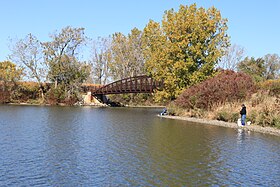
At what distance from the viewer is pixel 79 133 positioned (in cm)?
2472

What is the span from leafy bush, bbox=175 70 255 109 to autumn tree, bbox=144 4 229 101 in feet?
14.8

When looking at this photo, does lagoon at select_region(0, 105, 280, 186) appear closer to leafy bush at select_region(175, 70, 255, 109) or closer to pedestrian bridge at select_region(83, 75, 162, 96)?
leafy bush at select_region(175, 70, 255, 109)

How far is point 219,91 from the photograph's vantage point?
37.3 m

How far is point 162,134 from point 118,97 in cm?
5109

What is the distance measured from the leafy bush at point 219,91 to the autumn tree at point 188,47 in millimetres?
4512

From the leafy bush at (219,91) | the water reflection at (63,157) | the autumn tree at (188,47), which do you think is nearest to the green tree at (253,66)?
the autumn tree at (188,47)

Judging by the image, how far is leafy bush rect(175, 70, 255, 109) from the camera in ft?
121

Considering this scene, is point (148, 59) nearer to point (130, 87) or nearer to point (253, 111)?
point (130, 87)

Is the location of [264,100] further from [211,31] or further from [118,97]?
[118,97]

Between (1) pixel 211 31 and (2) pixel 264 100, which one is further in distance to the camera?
(1) pixel 211 31

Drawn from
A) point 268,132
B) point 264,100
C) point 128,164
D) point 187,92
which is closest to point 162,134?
point 268,132

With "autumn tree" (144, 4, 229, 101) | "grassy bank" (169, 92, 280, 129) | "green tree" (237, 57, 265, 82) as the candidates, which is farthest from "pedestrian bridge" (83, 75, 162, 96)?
"green tree" (237, 57, 265, 82)

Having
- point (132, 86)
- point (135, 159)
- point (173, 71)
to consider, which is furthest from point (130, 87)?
point (135, 159)

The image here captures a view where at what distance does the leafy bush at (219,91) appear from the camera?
3678cm
